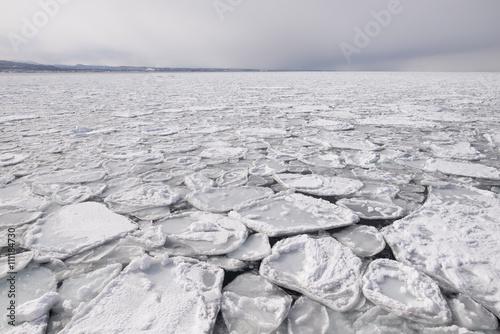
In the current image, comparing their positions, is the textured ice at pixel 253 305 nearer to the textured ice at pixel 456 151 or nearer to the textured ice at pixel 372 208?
the textured ice at pixel 372 208

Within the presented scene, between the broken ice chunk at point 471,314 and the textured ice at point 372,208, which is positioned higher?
the broken ice chunk at point 471,314

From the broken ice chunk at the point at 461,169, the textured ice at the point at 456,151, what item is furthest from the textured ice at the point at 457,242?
the textured ice at the point at 456,151

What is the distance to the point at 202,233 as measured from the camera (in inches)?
56.1

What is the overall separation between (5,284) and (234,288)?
919mm

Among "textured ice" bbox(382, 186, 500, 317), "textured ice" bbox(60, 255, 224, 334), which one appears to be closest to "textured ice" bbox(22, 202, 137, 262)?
"textured ice" bbox(60, 255, 224, 334)

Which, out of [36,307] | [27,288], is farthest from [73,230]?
[36,307]

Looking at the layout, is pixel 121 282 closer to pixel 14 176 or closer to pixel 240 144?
pixel 14 176

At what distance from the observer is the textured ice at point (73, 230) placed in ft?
4.24

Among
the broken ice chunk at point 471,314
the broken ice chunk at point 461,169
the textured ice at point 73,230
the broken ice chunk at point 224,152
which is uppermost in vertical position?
the broken ice chunk at point 461,169

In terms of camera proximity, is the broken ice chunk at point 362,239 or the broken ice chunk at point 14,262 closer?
the broken ice chunk at point 14,262

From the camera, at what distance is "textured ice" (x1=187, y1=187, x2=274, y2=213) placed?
1.74 meters

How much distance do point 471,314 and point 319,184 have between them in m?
1.17

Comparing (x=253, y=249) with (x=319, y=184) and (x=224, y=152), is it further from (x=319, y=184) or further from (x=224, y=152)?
(x=224, y=152)

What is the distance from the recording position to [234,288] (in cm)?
108
